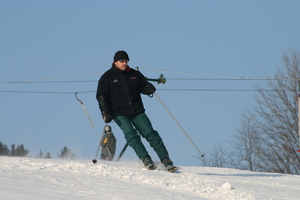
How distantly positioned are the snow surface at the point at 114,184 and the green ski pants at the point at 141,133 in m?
0.25

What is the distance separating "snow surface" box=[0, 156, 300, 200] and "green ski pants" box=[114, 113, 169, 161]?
25cm

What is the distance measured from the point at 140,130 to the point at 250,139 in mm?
18534

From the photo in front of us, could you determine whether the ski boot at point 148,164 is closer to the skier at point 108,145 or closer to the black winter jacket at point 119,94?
the black winter jacket at point 119,94

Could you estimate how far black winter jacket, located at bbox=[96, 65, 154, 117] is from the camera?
801cm

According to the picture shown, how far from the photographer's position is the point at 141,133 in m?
8.20

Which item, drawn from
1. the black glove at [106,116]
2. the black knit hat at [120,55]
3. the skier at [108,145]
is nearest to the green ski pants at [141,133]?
the black glove at [106,116]

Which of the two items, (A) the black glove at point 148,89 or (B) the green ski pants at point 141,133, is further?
(A) the black glove at point 148,89

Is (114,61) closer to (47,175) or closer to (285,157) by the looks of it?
(47,175)

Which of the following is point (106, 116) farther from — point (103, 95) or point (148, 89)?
point (148, 89)

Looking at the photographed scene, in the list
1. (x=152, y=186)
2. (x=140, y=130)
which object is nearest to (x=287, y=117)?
(x=140, y=130)

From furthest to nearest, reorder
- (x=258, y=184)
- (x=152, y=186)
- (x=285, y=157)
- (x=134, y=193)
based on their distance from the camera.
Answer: (x=285, y=157) → (x=258, y=184) → (x=152, y=186) → (x=134, y=193)

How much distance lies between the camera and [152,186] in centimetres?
639

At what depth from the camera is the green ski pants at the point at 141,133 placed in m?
7.98

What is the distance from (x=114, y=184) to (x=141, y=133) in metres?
2.06
